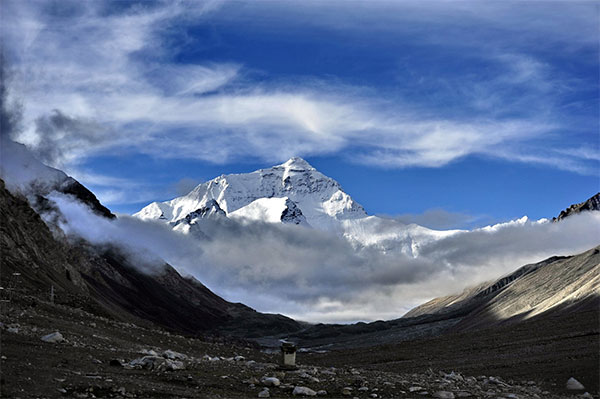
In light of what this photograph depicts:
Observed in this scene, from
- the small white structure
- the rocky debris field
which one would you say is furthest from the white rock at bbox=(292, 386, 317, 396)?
the small white structure

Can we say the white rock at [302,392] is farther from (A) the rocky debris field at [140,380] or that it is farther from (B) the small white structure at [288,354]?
(B) the small white structure at [288,354]

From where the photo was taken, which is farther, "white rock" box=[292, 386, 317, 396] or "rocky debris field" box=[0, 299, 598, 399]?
"white rock" box=[292, 386, 317, 396]

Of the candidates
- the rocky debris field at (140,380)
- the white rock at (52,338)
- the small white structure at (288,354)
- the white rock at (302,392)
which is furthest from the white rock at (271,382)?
the white rock at (52,338)

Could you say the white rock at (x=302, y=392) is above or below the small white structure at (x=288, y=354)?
below

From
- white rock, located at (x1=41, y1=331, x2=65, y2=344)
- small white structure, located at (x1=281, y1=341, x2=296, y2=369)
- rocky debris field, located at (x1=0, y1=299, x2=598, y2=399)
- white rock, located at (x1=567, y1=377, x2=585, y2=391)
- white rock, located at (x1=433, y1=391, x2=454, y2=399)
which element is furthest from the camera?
white rock, located at (x1=567, y1=377, x2=585, y2=391)

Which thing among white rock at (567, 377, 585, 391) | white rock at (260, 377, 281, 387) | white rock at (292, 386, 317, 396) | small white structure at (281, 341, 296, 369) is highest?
small white structure at (281, 341, 296, 369)

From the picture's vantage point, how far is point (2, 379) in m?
23.3

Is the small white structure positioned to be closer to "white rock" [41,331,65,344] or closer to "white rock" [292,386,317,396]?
"white rock" [292,386,317,396]

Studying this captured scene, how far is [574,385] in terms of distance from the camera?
41.9 metres

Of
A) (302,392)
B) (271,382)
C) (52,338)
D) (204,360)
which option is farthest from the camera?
(204,360)

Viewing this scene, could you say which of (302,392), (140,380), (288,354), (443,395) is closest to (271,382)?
(302,392)

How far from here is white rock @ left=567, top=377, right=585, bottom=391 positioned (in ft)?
136

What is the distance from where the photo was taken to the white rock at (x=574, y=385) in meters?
Answer: 41.4

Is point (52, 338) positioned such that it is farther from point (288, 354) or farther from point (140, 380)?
point (288, 354)
